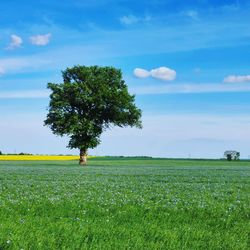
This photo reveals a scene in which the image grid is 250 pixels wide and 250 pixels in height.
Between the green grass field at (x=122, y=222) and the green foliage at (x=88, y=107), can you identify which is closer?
the green grass field at (x=122, y=222)

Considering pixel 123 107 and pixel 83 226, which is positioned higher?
pixel 123 107

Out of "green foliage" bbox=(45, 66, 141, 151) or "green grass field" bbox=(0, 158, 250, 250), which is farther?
"green foliage" bbox=(45, 66, 141, 151)

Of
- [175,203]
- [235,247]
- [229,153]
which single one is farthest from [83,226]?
[229,153]

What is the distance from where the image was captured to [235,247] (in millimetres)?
10742

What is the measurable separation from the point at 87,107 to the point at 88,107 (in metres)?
0.18

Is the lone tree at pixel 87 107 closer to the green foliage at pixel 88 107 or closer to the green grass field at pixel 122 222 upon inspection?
the green foliage at pixel 88 107

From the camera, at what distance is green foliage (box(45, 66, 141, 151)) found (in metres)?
79.7

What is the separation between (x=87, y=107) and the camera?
81.9 meters

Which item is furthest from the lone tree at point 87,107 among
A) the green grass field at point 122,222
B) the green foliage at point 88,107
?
the green grass field at point 122,222

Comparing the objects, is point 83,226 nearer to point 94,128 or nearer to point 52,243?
point 52,243

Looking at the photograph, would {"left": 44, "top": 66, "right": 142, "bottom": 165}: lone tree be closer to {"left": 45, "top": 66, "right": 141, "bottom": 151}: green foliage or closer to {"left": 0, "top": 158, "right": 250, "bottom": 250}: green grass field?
{"left": 45, "top": 66, "right": 141, "bottom": 151}: green foliage

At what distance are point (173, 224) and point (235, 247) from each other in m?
2.78

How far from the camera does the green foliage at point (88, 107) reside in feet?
261

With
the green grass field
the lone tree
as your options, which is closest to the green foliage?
the lone tree
